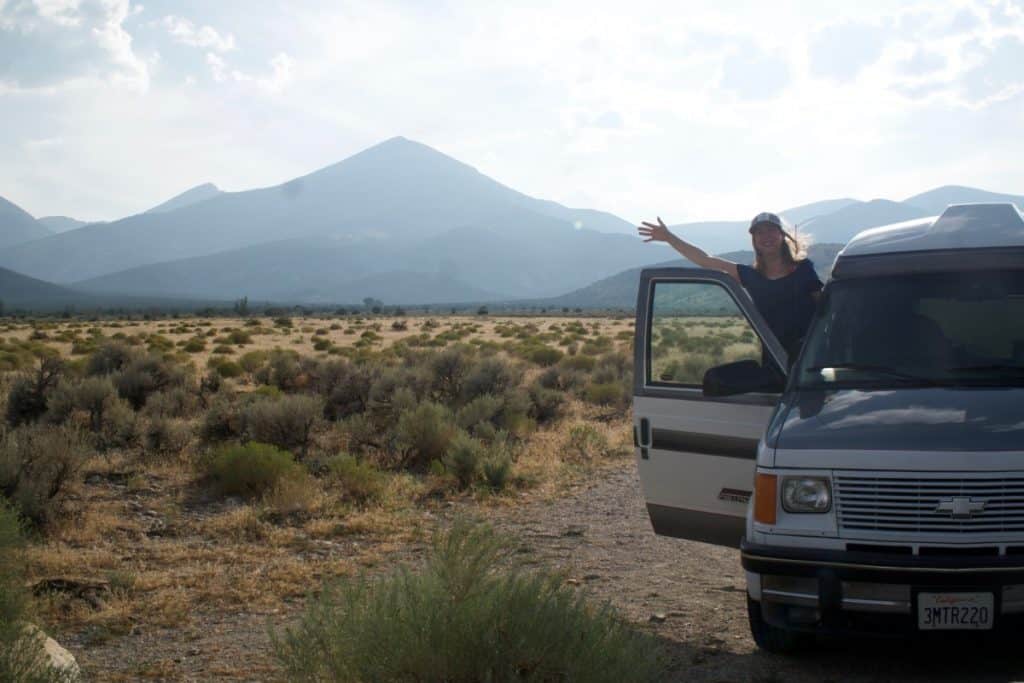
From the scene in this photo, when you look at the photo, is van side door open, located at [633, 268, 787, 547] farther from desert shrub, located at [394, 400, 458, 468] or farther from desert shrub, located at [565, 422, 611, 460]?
desert shrub, located at [565, 422, 611, 460]

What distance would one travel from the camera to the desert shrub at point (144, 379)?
17266 mm

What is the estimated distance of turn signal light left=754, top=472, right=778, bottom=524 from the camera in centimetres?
487

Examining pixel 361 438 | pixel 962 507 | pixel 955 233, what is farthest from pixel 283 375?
pixel 962 507

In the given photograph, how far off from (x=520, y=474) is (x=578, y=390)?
8.81 meters

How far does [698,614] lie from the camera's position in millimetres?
6383

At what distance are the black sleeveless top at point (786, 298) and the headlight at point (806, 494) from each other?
1788 mm

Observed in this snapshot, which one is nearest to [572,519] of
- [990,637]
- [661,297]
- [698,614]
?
[698,614]

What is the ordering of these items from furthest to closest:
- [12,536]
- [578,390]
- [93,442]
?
1. [578,390]
2. [93,442]
3. [12,536]

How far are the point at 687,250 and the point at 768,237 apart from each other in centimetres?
82

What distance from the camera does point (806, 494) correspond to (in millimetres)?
4820

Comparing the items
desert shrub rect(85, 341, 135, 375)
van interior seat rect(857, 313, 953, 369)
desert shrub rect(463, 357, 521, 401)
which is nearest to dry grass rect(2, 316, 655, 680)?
van interior seat rect(857, 313, 953, 369)

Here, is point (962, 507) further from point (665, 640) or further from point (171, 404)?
point (171, 404)

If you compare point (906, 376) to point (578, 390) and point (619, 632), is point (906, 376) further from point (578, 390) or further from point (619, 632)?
point (578, 390)

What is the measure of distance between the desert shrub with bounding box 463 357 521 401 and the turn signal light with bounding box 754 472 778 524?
1187 cm
